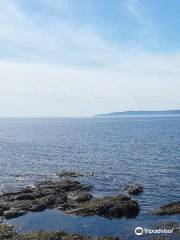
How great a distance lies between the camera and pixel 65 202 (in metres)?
58.8

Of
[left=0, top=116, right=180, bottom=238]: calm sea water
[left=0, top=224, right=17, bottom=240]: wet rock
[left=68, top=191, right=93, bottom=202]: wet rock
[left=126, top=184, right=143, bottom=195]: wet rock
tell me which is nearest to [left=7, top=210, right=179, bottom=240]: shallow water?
[left=0, top=116, right=180, bottom=238]: calm sea water

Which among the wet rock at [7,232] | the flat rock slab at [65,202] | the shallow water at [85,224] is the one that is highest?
the flat rock slab at [65,202]

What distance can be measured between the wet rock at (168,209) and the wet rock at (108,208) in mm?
2881

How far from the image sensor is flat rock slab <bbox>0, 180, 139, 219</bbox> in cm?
5347

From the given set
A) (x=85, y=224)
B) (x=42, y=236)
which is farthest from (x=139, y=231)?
(x=42, y=236)

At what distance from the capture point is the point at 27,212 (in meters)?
54.7

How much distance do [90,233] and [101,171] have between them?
38600mm

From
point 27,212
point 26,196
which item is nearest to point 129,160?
point 26,196

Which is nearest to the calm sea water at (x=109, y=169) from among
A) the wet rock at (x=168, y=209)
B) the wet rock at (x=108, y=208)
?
the wet rock at (x=168, y=209)

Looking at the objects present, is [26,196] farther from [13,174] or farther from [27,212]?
[13,174]

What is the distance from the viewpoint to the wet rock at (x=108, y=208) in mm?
52906

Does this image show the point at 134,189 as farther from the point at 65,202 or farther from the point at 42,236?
the point at 42,236

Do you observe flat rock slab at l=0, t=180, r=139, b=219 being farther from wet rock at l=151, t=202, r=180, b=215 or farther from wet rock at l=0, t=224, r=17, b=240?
wet rock at l=0, t=224, r=17, b=240

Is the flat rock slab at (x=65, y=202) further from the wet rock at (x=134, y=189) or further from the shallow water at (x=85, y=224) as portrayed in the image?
the wet rock at (x=134, y=189)
